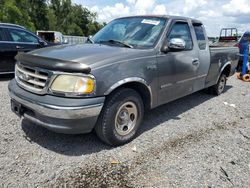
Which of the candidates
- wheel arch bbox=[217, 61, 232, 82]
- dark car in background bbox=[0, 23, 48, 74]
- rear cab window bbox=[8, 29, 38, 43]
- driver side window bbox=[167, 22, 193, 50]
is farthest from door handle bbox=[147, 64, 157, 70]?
rear cab window bbox=[8, 29, 38, 43]

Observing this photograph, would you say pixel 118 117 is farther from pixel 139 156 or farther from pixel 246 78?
pixel 246 78

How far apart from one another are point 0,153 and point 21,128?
772mm

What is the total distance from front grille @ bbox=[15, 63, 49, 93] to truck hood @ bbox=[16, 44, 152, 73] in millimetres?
92

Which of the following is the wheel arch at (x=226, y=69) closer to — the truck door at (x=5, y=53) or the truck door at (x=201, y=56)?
the truck door at (x=201, y=56)

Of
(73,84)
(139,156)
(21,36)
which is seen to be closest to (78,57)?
(73,84)

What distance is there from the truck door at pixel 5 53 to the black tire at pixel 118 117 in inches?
209

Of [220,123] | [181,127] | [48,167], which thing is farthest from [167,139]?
[48,167]

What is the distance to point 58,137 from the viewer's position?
3.82 metres

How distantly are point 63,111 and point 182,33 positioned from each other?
2889mm

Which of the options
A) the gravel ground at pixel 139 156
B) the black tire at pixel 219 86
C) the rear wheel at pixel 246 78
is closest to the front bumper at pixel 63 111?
the gravel ground at pixel 139 156

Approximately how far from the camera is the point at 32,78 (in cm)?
331

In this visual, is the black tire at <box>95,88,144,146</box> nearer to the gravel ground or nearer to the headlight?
the gravel ground

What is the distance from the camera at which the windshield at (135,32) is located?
13.3 ft

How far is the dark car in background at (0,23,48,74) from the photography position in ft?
24.3
